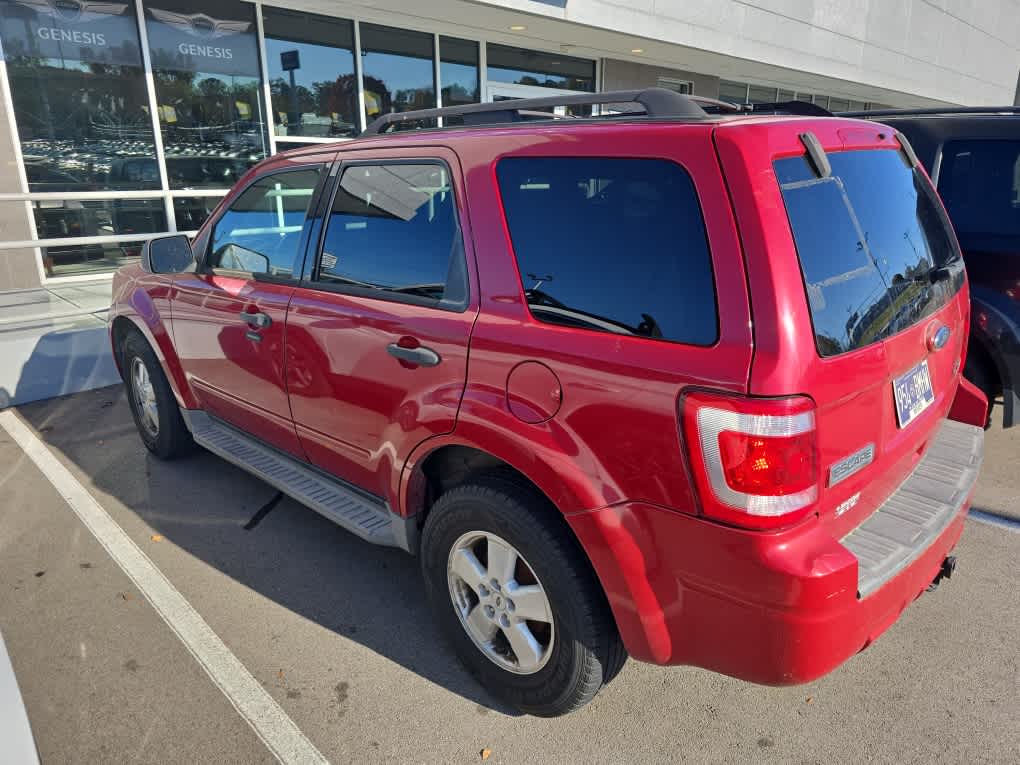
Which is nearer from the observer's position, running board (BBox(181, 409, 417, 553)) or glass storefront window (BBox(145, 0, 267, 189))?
running board (BBox(181, 409, 417, 553))

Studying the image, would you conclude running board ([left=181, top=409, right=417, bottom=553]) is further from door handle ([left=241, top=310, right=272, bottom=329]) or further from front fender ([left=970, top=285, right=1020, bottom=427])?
front fender ([left=970, top=285, right=1020, bottom=427])

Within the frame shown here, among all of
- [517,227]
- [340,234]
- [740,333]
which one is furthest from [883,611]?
[340,234]

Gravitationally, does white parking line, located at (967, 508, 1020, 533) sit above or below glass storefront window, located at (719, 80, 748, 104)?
below

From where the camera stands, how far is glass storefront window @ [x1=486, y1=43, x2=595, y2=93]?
12.0m

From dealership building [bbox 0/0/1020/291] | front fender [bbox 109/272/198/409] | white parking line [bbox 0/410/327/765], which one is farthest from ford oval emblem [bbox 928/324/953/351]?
dealership building [bbox 0/0/1020/291]

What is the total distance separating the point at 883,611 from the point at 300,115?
997 centimetres

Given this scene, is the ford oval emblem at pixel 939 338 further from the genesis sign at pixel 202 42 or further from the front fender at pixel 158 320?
the genesis sign at pixel 202 42

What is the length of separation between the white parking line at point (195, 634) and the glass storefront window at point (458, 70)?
889cm

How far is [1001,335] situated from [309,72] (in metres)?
9.07

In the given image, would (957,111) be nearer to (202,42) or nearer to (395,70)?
(395,70)

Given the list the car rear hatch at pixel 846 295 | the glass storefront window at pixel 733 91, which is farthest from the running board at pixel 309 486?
the glass storefront window at pixel 733 91

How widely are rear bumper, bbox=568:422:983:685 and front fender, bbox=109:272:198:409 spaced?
9.68ft

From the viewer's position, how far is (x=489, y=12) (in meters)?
9.15

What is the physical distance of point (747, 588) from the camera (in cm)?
182
